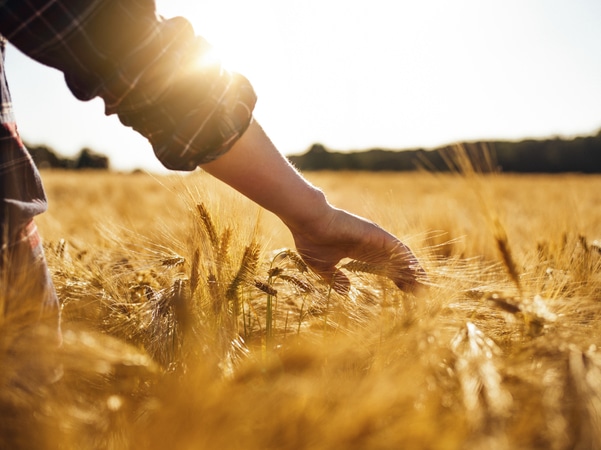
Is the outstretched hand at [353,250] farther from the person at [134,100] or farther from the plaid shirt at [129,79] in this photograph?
the plaid shirt at [129,79]

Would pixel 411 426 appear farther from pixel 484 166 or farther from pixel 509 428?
pixel 484 166

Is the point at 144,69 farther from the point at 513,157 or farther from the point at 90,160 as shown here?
the point at 90,160

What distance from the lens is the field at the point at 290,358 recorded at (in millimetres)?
445

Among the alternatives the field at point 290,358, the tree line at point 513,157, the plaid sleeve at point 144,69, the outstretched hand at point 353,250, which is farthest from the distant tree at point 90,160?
the plaid sleeve at point 144,69

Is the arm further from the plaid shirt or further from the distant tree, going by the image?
the distant tree

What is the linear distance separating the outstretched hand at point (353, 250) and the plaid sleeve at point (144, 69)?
0.26 metres

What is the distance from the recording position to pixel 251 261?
81 centimetres

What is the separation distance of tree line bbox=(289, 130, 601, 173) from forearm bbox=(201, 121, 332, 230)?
1490 cm

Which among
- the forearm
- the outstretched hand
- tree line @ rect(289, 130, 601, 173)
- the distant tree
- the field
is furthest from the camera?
the distant tree

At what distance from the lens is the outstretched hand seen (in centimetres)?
81

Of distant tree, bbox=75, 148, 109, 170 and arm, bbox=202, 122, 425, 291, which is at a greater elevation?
distant tree, bbox=75, 148, 109, 170

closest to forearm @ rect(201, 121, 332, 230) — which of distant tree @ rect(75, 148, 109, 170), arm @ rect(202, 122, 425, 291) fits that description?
arm @ rect(202, 122, 425, 291)

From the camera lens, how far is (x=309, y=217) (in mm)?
759

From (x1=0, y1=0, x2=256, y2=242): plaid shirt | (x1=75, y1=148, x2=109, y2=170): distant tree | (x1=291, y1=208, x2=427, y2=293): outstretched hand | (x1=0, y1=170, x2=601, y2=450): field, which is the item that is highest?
(x1=75, y1=148, x2=109, y2=170): distant tree
